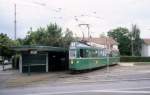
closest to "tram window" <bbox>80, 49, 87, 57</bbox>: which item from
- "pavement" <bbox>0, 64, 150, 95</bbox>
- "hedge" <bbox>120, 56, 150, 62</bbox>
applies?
"pavement" <bbox>0, 64, 150, 95</bbox>

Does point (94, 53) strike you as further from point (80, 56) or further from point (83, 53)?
point (80, 56)

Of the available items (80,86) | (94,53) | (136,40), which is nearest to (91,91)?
(80,86)

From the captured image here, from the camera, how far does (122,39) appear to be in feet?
438

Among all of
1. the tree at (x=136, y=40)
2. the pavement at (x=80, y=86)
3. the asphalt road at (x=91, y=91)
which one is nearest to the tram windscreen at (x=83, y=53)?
the pavement at (x=80, y=86)

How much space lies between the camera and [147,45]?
408 ft

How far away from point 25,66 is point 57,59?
612cm

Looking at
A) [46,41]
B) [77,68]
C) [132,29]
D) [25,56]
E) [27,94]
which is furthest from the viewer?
[132,29]

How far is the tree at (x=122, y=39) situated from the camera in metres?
125

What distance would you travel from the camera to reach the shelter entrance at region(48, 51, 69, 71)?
4782 cm

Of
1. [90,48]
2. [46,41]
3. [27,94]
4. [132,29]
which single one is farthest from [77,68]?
[132,29]

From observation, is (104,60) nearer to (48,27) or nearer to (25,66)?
(25,66)

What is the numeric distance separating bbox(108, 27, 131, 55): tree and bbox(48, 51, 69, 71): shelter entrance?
7520cm

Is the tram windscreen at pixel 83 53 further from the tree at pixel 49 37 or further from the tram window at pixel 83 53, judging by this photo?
the tree at pixel 49 37

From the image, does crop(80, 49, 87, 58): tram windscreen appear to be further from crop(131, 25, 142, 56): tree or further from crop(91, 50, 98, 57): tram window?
crop(131, 25, 142, 56): tree
